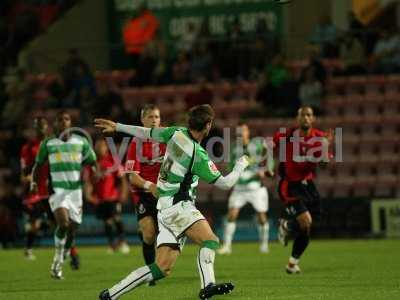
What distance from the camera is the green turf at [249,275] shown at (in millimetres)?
11508

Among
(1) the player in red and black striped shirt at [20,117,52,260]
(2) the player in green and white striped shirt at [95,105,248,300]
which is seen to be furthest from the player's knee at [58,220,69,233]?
(2) the player in green and white striped shirt at [95,105,248,300]

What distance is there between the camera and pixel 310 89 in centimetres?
2409

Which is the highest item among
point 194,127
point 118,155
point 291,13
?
point 291,13

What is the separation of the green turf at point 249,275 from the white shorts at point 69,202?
0.88 metres

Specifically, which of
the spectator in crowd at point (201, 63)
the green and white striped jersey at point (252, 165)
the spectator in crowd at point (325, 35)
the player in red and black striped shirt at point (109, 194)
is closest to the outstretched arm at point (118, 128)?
the green and white striped jersey at point (252, 165)

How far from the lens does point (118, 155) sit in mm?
22766

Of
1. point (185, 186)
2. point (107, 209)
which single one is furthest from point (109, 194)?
point (185, 186)

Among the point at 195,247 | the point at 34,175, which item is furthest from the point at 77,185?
the point at 195,247

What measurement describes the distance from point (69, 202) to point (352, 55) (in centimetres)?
1275

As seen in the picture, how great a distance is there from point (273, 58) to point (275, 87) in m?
1.39

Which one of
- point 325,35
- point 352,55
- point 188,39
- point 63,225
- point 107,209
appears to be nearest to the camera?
point 63,225

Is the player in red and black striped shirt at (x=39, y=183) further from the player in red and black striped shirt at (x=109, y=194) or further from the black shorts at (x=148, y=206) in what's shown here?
the black shorts at (x=148, y=206)

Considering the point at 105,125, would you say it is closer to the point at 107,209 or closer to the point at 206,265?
the point at 206,265

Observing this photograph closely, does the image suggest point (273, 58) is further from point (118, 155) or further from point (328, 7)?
point (118, 155)
